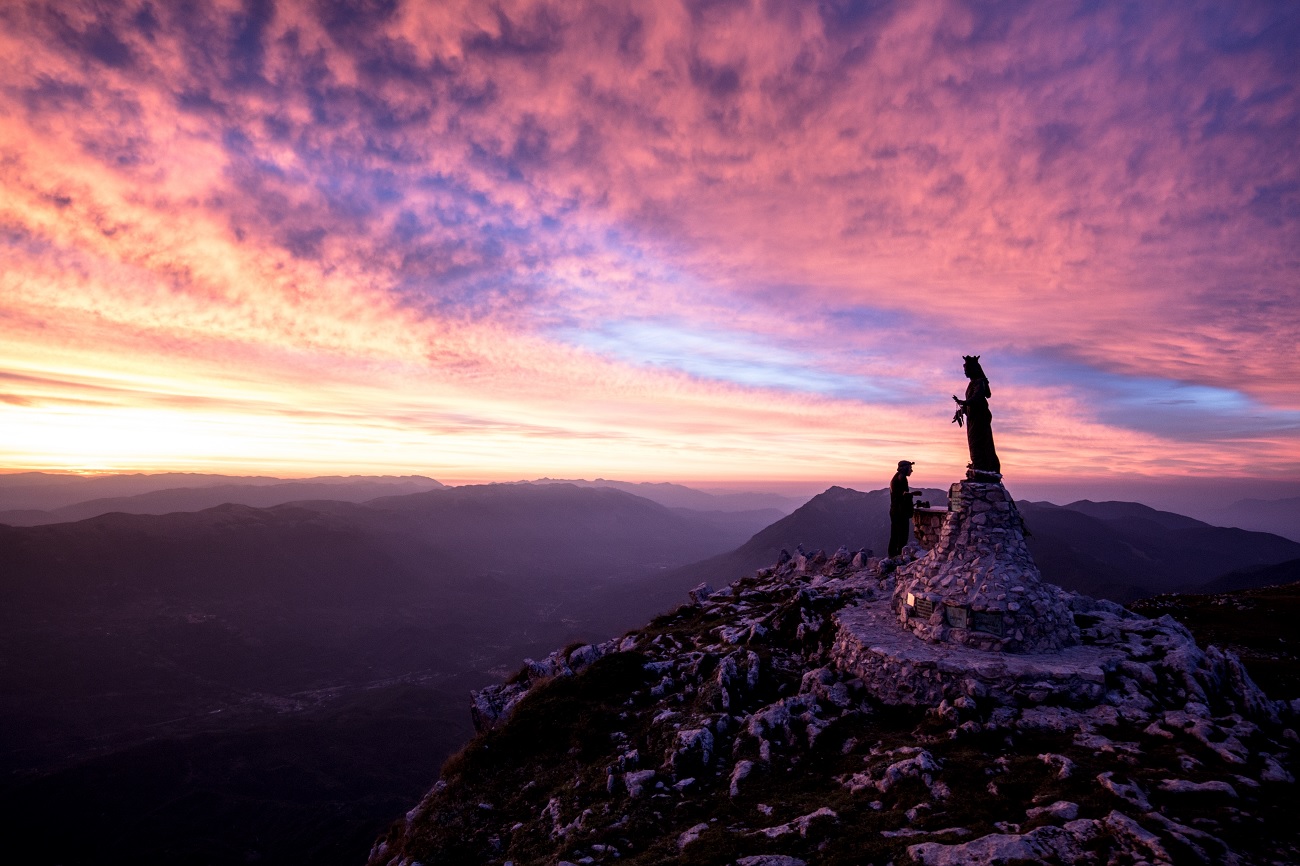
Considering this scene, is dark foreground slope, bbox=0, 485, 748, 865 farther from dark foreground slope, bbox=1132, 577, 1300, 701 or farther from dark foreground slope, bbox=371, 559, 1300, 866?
dark foreground slope, bbox=1132, 577, 1300, 701

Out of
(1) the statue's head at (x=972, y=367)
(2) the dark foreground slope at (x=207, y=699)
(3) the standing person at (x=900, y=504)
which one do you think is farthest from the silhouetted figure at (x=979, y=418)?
(2) the dark foreground slope at (x=207, y=699)

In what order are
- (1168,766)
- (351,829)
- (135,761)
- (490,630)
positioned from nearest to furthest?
(1168,766)
(351,829)
(135,761)
(490,630)

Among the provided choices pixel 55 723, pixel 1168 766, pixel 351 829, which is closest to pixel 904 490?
pixel 1168 766

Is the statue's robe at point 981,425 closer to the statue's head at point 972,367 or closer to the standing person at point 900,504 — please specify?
the statue's head at point 972,367

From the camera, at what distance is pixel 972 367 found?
69.9ft

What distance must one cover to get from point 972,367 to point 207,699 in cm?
15839

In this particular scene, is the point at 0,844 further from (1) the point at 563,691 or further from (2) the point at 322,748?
(1) the point at 563,691

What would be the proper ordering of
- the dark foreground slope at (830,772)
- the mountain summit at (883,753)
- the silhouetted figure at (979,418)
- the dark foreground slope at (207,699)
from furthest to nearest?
the dark foreground slope at (207,699) → the silhouetted figure at (979,418) → the mountain summit at (883,753) → the dark foreground slope at (830,772)

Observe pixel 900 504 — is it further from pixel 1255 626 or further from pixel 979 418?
pixel 1255 626

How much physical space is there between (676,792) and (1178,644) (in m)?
16.7

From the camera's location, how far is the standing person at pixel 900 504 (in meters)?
30.1

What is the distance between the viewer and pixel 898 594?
22.2m

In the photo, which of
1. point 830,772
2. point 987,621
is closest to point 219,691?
point 830,772

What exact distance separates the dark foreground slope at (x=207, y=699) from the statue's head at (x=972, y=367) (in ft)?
251
